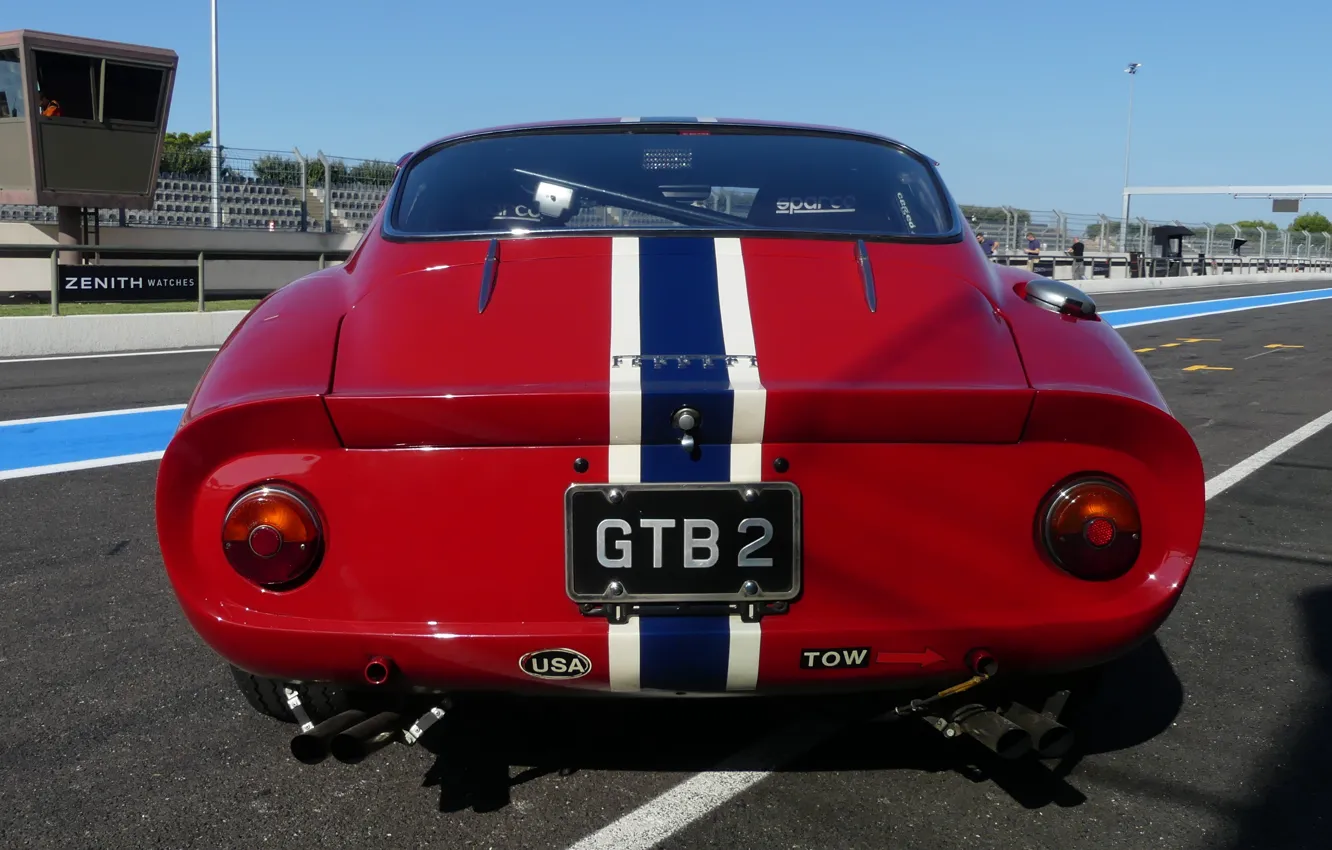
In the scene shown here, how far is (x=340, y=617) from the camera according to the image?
2.22m

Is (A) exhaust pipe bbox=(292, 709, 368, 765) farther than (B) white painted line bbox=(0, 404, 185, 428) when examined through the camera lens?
No

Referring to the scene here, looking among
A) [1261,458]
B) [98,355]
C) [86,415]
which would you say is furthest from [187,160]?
[1261,458]

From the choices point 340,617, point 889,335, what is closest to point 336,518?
point 340,617

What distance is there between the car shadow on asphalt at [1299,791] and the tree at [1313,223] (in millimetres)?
182705

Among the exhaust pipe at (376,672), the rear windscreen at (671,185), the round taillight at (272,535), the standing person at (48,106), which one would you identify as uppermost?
the standing person at (48,106)

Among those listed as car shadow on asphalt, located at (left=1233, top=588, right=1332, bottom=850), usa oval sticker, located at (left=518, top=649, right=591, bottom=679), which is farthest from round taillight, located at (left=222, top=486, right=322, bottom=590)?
car shadow on asphalt, located at (left=1233, top=588, right=1332, bottom=850)

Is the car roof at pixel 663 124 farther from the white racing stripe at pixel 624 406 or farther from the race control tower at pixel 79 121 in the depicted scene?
the race control tower at pixel 79 121

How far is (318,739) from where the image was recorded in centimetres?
221

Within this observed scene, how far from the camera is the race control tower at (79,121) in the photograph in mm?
19641

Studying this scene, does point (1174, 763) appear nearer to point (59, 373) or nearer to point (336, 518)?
point (336, 518)

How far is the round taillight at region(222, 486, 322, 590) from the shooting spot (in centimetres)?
220

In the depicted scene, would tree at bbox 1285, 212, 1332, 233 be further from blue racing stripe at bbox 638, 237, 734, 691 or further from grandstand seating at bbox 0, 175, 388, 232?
blue racing stripe at bbox 638, 237, 734, 691

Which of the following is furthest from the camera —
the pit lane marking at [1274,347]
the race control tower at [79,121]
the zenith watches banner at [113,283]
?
the race control tower at [79,121]

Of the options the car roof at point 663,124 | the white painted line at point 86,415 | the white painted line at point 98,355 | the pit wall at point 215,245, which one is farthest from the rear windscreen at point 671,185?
the pit wall at point 215,245
